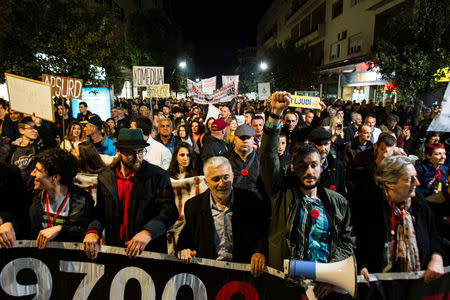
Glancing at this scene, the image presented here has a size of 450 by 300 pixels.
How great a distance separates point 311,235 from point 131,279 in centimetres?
149

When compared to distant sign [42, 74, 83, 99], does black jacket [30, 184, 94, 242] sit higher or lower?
lower

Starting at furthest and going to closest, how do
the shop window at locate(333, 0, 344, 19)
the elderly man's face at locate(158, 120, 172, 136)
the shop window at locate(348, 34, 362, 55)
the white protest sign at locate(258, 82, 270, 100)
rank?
the shop window at locate(333, 0, 344, 19)
the shop window at locate(348, 34, 362, 55)
the white protest sign at locate(258, 82, 270, 100)
the elderly man's face at locate(158, 120, 172, 136)

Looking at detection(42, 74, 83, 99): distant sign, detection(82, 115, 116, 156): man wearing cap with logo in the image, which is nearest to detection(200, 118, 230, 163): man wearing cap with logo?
detection(82, 115, 116, 156): man wearing cap with logo

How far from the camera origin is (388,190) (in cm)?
267

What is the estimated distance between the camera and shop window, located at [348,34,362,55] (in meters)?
27.7

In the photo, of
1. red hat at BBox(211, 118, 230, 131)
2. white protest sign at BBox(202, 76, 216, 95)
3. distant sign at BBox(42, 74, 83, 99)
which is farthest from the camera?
white protest sign at BBox(202, 76, 216, 95)

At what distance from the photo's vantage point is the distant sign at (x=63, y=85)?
7.26 metres

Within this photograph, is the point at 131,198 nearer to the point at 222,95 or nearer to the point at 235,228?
the point at 235,228

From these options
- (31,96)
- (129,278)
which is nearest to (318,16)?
(31,96)

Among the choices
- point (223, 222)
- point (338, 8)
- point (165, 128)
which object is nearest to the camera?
point (223, 222)

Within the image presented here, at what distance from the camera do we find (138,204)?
2834mm

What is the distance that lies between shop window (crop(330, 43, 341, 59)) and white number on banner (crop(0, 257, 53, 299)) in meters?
33.6

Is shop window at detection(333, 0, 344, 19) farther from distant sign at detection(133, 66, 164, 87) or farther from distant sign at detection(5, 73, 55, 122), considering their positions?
distant sign at detection(5, 73, 55, 122)

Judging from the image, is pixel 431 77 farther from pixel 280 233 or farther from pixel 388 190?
pixel 280 233
